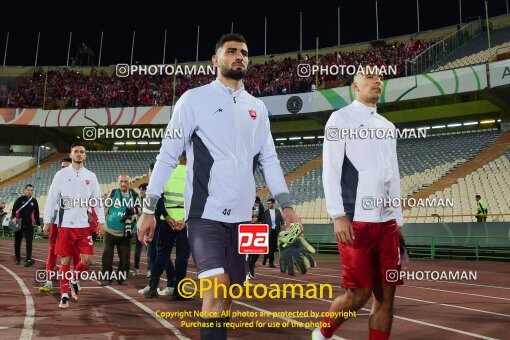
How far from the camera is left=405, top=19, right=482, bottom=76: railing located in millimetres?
27234

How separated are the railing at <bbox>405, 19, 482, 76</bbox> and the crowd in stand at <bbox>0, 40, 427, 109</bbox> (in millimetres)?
1236

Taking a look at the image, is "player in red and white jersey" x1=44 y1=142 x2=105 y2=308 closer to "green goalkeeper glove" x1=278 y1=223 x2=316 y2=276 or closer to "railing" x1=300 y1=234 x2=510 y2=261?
"green goalkeeper glove" x1=278 y1=223 x2=316 y2=276

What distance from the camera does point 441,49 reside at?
30.2 metres

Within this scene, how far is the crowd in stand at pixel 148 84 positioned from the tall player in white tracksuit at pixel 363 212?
87.0ft

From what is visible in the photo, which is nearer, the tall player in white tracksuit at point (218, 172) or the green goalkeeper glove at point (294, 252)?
the tall player in white tracksuit at point (218, 172)

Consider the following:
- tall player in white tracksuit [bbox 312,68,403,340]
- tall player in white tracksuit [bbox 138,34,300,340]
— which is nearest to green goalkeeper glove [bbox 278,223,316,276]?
tall player in white tracksuit [bbox 138,34,300,340]

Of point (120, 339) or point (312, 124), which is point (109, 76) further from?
point (120, 339)

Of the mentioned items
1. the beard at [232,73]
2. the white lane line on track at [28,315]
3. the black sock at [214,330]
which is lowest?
the white lane line on track at [28,315]

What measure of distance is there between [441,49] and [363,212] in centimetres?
2999

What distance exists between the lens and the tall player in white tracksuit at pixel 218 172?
2.81 metres

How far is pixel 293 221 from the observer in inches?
125

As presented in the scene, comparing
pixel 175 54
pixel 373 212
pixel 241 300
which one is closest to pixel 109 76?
pixel 175 54

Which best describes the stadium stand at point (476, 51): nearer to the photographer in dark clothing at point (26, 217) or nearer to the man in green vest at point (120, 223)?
the photographer in dark clothing at point (26, 217)

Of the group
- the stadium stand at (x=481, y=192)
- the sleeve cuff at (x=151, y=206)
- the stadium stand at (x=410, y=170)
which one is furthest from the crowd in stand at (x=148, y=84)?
the sleeve cuff at (x=151, y=206)
